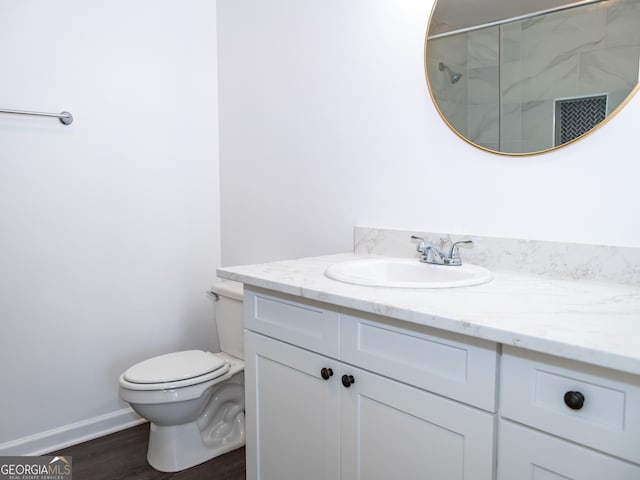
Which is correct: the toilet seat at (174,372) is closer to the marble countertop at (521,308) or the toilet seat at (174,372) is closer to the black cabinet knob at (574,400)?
the marble countertop at (521,308)

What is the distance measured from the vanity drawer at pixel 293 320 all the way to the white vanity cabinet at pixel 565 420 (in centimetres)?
46

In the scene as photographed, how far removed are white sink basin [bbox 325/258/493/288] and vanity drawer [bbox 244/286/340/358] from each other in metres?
0.11

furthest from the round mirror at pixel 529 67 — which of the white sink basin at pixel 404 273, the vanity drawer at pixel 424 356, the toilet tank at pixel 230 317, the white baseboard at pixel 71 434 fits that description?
the white baseboard at pixel 71 434

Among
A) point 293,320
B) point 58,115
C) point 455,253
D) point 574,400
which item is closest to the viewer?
point 574,400

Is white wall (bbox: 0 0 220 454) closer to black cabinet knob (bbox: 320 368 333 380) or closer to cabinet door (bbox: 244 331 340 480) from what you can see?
cabinet door (bbox: 244 331 340 480)

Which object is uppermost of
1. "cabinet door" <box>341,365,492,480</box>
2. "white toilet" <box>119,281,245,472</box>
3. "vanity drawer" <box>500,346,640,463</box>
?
"vanity drawer" <box>500,346,640,463</box>

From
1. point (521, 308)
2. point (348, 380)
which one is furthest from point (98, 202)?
point (521, 308)

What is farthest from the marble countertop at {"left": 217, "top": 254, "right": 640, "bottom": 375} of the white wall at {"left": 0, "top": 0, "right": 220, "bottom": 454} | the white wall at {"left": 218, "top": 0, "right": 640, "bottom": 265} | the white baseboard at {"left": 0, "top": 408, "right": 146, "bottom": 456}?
the white baseboard at {"left": 0, "top": 408, "right": 146, "bottom": 456}

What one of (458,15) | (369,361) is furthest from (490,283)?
(458,15)

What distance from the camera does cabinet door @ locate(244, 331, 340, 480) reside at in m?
1.33

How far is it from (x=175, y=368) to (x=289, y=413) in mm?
723

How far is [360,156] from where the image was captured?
194cm

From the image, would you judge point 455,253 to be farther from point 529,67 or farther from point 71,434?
point 71,434

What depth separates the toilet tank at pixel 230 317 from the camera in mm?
2191
